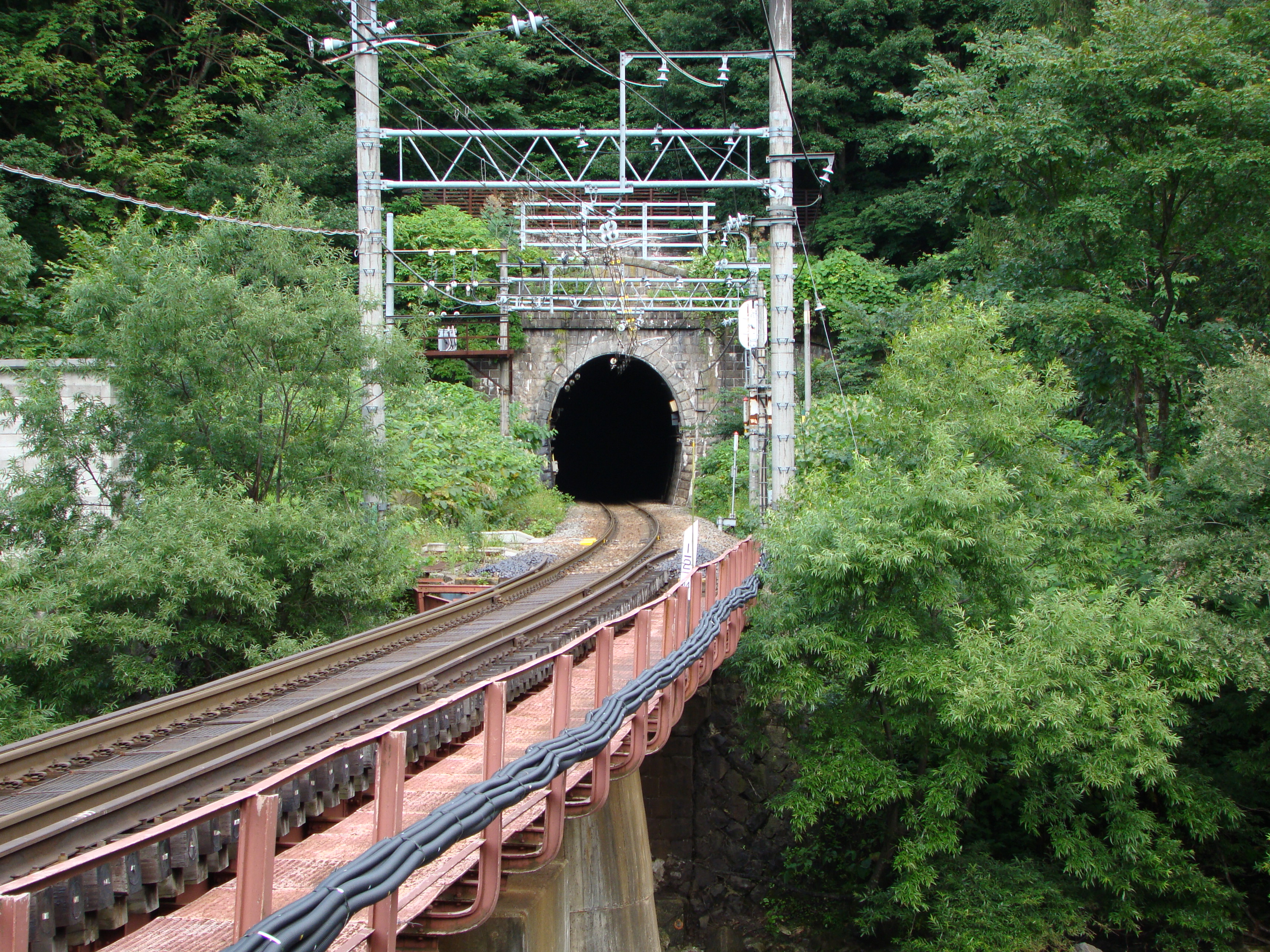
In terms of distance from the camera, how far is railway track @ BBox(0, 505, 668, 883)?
5387 millimetres

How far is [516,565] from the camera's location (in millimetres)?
16766

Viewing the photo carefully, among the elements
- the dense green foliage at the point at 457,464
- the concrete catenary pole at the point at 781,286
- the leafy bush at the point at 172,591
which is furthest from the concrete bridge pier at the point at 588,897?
the dense green foliage at the point at 457,464

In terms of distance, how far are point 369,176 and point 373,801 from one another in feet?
34.7

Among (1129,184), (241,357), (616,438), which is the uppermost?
(1129,184)

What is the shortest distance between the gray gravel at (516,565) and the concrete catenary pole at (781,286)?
4.91 metres

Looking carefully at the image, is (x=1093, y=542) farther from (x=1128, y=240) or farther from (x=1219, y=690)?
(x=1128, y=240)

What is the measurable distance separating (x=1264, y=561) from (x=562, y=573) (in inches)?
396

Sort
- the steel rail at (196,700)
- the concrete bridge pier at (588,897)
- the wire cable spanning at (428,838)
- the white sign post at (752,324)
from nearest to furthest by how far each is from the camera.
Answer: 1. the wire cable spanning at (428,838)
2. the concrete bridge pier at (588,897)
3. the steel rail at (196,700)
4. the white sign post at (752,324)

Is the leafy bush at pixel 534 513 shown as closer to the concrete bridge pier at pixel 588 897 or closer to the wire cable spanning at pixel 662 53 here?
the wire cable spanning at pixel 662 53

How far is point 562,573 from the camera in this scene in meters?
16.7

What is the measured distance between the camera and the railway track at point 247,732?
5387 millimetres

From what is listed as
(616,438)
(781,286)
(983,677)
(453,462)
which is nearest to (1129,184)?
(781,286)

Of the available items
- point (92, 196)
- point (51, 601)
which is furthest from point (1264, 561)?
point (92, 196)

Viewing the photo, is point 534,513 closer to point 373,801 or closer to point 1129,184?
point 1129,184
